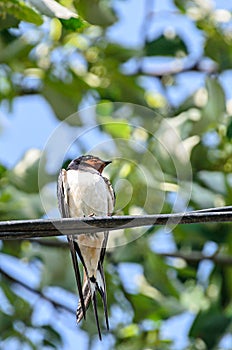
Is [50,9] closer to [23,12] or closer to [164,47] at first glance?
[23,12]

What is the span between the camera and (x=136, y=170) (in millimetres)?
5449

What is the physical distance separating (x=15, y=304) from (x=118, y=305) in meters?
0.59

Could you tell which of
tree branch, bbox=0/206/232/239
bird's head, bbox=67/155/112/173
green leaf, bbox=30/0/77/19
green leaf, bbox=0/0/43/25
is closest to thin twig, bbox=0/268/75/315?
bird's head, bbox=67/155/112/173

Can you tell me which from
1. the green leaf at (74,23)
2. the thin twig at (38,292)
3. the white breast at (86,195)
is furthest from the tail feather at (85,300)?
the thin twig at (38,292)

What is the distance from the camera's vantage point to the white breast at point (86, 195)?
4.32m

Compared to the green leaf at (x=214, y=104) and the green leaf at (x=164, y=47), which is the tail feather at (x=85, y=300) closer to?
the green leaf at (x=214, y=104)

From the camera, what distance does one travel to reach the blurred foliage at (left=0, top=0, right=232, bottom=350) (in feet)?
17.8

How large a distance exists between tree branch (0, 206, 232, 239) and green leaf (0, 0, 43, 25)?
1197 mm

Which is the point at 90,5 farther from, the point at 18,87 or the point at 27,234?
the point at 27,234

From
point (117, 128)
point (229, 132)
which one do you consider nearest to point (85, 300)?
point (229, 132)

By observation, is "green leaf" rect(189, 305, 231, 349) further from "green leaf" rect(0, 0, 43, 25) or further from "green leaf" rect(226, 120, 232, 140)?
"green leaf" rect(0, 0, 43, 25)

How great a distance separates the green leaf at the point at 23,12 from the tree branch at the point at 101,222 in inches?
47.1

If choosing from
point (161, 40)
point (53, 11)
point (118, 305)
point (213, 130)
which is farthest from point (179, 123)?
point (53, 11)

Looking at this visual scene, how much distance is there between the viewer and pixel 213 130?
5852mm
